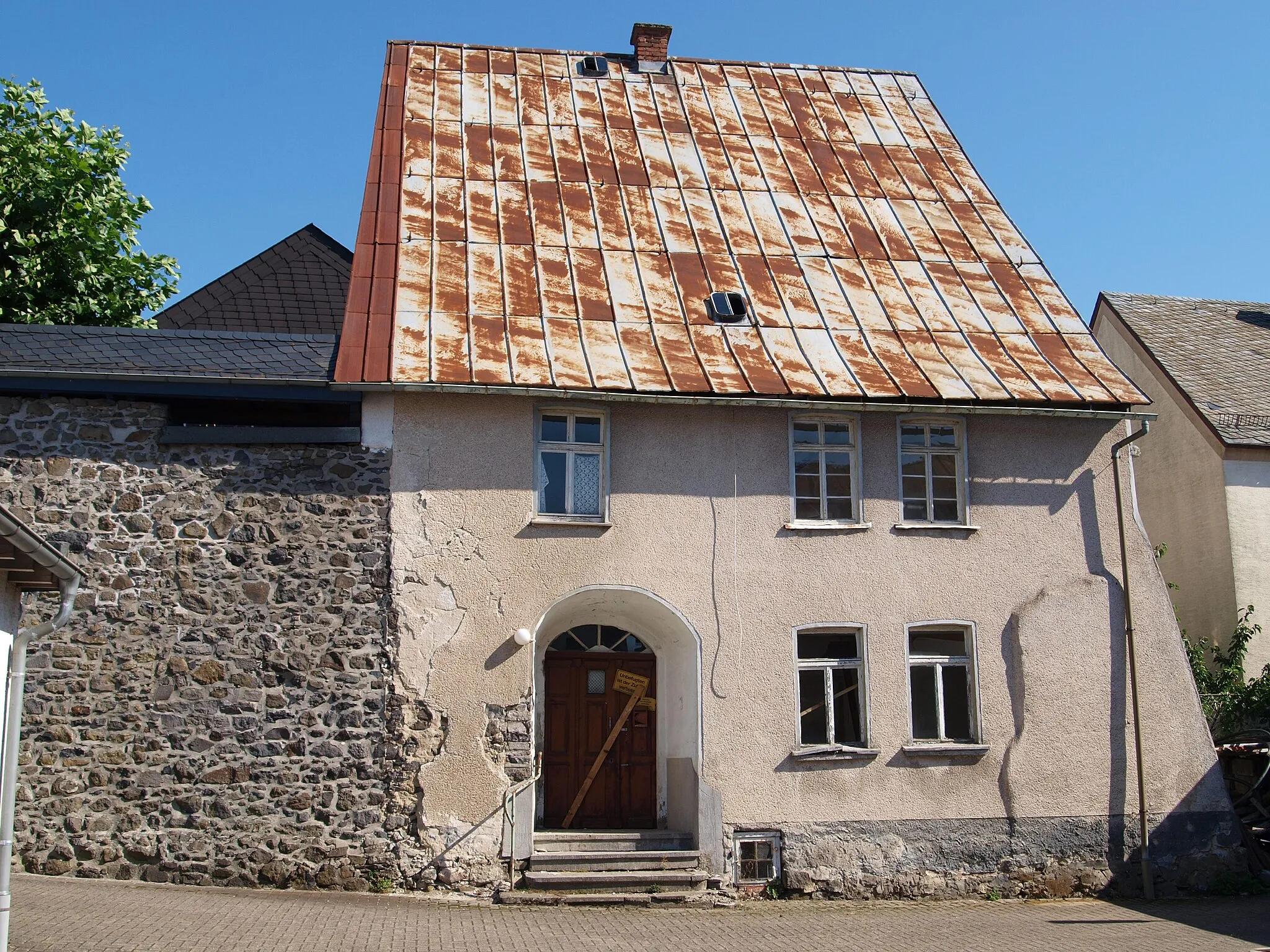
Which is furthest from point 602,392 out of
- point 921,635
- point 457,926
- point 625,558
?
point 457,926

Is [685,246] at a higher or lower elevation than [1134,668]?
higher


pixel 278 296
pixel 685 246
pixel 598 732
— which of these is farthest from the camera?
pixel 278 296

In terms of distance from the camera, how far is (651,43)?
61.8 feet

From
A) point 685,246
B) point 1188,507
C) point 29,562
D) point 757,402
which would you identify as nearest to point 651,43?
point 685,246

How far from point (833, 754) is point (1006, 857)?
2.19 meters

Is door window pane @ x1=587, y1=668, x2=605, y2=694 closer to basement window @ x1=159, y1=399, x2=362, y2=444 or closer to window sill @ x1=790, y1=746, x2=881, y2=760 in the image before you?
window sill @ x1=790, y1=746, x2=881, y2=760

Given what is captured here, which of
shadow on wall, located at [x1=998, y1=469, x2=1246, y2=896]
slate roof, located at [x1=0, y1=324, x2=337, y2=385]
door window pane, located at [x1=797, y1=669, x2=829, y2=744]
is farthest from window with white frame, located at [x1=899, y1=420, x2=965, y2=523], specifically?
slate roof, located at [x1=0, y1=324, x2=337, y2=385]

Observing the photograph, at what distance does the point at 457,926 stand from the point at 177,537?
467cm

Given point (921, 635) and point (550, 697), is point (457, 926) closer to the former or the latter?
point (550, 697)

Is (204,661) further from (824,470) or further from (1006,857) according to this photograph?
(1006,857)

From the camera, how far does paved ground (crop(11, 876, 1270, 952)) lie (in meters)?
9.66

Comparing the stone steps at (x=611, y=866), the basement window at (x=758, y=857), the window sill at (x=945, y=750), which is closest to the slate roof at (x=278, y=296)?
Result: the stone steps at (x=611, y=866)

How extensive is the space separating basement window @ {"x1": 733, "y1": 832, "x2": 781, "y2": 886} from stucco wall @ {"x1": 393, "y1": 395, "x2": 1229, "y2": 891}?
15 centimetres

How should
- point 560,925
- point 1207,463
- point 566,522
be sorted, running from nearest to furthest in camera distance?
point 560,925 < point 566,522 < point 1207,463
